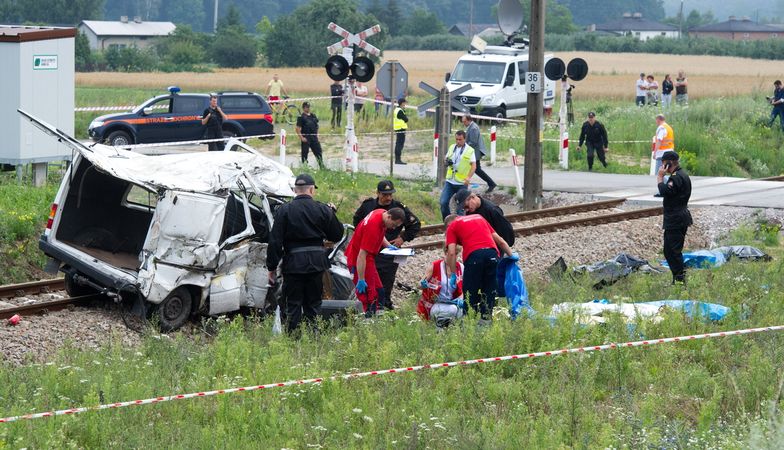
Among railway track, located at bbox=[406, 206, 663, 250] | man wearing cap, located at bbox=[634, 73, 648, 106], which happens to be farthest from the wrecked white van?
man wearing cap, located at bbox=[634, 73, 648, 106]

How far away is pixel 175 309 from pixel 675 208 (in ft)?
19.4

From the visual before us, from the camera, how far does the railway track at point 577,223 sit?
17.5 m

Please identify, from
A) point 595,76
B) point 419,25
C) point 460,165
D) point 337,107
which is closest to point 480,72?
point 337,107

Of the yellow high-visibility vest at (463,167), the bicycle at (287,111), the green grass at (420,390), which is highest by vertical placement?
the bicycle at (287,111)

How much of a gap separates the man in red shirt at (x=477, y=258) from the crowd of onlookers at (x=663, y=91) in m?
32.1

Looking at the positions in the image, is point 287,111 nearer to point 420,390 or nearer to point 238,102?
point 238,102

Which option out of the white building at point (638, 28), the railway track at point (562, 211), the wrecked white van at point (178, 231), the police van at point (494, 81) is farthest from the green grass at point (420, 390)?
the white building at point (638, 28)

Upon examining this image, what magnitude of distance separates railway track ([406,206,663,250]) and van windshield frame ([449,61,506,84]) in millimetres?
16065

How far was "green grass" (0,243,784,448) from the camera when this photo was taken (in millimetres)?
7965

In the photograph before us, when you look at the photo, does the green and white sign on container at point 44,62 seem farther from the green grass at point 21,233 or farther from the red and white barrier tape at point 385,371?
the red and white barrier tape at point 385,371

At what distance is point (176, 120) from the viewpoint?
31312 millimetres

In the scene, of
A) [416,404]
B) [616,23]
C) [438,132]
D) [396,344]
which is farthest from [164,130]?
[616,23]

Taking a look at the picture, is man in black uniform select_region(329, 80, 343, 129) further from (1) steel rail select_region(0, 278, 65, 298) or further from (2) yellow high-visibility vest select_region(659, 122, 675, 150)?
(1) steel rail select_region(0, 278, 65, 298)

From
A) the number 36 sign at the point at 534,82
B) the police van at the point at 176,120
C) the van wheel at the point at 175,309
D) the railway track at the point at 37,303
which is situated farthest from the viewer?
the police van at the point at 176,120
